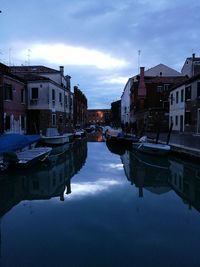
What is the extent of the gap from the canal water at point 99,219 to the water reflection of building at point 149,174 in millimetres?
47

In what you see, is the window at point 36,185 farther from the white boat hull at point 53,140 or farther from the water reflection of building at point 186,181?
the white boat hull at point 53,140

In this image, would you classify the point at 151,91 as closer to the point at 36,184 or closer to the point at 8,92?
the point at 8,92

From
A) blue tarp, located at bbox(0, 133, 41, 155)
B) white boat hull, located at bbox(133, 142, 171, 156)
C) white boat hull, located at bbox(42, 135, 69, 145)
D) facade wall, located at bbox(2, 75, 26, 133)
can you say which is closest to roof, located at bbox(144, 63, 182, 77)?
facade wall, located at bbox(2, 75, 26, 133)

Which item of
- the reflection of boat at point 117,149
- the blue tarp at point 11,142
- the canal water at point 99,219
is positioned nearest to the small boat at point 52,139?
the reflection of boat at point 117,149

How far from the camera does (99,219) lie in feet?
25.3

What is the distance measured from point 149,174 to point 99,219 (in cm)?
716

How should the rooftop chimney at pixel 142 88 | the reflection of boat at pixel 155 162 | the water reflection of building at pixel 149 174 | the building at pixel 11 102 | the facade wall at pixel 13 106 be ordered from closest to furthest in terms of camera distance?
the water reflection of building at pixel 149 174 < the reflection of boat at pixel 155 162 < the building at pixel 11 102 < the facade wall at pixel 13 106 < the rooftop chimney at pixel 142 88

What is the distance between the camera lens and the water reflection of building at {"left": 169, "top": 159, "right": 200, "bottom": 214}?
397 inches

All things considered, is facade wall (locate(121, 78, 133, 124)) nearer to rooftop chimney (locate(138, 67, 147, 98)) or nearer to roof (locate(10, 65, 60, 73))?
rooftop chimney (locate(138, 67, 147, 98))

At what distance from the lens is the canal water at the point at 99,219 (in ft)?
18.2

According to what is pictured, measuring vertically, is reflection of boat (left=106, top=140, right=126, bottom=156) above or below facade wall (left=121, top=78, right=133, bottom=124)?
below

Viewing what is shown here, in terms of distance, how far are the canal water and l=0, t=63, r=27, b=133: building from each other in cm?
1087

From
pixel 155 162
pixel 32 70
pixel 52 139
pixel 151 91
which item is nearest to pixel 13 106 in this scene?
pixel 52 139

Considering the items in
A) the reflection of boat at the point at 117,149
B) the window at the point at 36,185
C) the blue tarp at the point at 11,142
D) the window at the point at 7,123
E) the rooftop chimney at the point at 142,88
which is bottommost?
the reflection of boat at the point at 117,149
